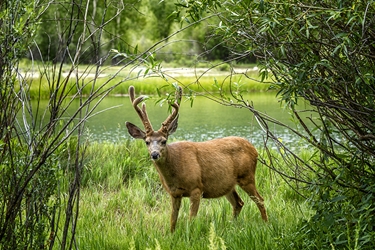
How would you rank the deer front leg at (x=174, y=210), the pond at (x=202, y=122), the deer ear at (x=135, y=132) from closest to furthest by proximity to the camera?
the deer front leg at (x=174, y=210) → the deer ear at (x=135, y=132) → the pond at (x=202, y=122)

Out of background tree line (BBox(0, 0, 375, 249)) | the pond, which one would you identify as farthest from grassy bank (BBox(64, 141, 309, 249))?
the pond

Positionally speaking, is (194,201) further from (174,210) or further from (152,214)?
(152,214)

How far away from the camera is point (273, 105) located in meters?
22.3

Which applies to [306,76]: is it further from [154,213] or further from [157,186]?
[157,186]

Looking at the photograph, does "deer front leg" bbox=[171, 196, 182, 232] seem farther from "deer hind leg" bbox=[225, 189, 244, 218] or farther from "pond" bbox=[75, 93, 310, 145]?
"pond" bbox=[75, 93, 310, 145]

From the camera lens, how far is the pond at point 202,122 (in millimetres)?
15555

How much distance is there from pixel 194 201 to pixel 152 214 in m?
0.56

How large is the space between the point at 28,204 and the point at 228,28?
1.75m

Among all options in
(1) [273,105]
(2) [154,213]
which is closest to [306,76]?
(2) [154,213]

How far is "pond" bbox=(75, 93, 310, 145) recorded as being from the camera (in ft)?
51.0

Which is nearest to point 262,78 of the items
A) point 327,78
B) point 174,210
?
point 327,78

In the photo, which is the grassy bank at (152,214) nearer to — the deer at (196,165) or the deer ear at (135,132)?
the deer at (196,165)

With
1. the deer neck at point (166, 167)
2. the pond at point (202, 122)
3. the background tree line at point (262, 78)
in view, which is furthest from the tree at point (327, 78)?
the pond at point (202, 122)

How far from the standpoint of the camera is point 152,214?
7.15m
